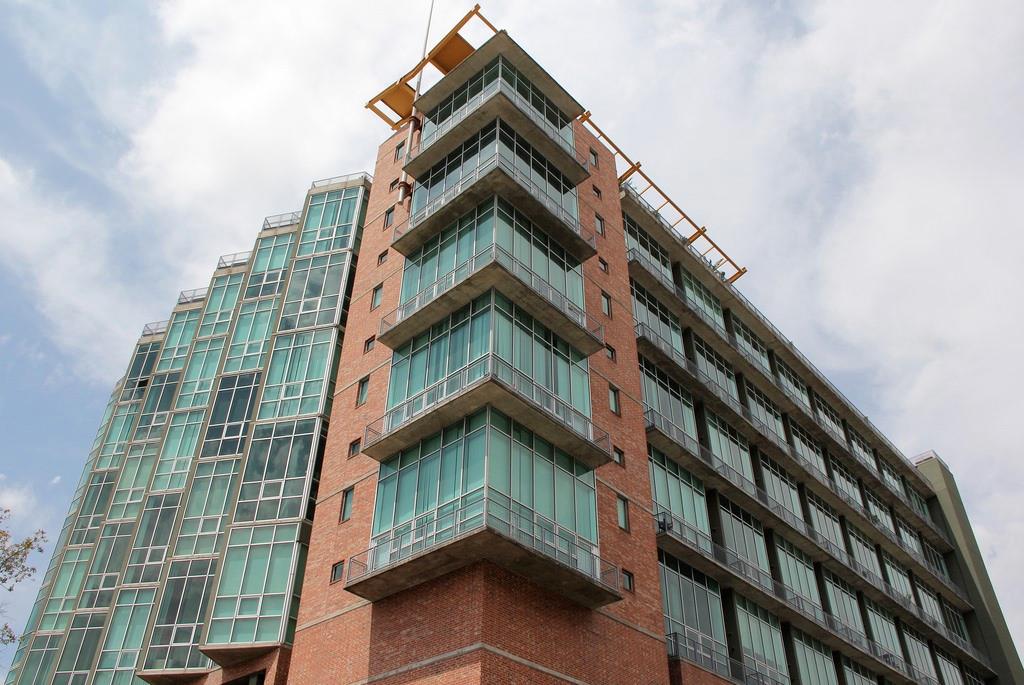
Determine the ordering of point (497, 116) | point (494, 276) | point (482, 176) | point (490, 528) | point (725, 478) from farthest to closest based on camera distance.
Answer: point (725, 478)
point (497, 116)
point (482, 176)
point (494, 276)
point (490, 528)

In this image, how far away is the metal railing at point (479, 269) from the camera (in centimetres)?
2892

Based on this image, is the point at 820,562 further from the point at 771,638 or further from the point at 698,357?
the point at 698,357

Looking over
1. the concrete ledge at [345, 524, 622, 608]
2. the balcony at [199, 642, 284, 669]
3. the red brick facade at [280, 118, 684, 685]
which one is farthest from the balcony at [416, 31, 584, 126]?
the balcony at [199, 642, 284, 669]

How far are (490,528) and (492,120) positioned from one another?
56.4ft

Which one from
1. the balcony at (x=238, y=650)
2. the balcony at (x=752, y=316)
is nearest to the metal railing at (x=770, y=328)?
→ the balcony at (x=752, y=316)

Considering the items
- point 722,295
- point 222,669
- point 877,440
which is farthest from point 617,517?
point 877,440

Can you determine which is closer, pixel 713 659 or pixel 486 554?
pixel 486 554

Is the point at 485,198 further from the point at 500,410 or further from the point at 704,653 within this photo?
the point at 704,653

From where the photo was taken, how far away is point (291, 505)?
1227 inches

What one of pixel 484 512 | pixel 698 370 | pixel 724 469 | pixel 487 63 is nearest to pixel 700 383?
pixel 698 370

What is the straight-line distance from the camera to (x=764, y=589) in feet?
116

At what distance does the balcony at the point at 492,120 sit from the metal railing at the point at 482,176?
6.35 ft

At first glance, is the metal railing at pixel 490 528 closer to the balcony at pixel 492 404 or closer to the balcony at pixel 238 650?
the balcony at pixel 492 404

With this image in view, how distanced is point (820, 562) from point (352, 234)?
90.4 feet
